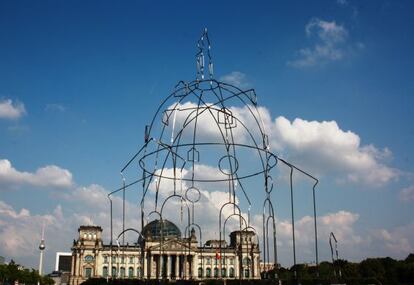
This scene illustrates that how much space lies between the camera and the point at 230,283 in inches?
3044

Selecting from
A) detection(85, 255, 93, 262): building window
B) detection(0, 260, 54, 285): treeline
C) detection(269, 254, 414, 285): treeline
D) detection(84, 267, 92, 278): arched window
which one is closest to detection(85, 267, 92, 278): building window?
detection(84, 267, 92, 278): arched window

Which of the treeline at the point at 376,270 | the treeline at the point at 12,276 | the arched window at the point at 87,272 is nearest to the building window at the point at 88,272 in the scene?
the arched window at the point at 87,272

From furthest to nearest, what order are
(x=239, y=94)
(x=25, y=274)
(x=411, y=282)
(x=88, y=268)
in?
(x=88, y=268)
(x=25, y=274)
(x=411, y=282)
(x=239, y=94)

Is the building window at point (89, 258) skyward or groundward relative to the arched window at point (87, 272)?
skyward

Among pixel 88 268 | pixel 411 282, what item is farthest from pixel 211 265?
pixel 411 282

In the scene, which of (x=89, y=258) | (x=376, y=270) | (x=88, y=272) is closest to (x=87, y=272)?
(x=88, y=272)

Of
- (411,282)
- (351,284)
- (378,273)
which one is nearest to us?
(351,284)

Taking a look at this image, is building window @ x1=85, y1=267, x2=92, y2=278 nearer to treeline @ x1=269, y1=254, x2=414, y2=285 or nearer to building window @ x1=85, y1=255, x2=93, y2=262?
building window @ x1=85, y1=255, x2=93, y2=262

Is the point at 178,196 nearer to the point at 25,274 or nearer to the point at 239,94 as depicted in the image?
the point at 239,94

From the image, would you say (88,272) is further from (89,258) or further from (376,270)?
(376,270)

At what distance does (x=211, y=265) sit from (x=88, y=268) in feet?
122

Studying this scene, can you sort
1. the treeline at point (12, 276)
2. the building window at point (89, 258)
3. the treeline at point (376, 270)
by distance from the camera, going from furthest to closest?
the building window at point (89, 258) → the treeline at point (12, 276) → the treeline at point (376, 270)

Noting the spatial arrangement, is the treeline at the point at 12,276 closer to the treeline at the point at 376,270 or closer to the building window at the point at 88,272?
the building window at the point at 88,272

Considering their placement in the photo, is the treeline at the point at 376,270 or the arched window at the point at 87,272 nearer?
the treeline at the point at 376,270
